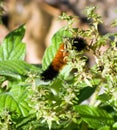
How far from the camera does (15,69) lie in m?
1.44

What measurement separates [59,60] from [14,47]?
1.57ft

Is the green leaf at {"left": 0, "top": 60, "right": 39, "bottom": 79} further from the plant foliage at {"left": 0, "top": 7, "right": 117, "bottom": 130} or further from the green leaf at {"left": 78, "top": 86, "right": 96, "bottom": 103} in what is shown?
the green leaf at {"left": 78, "top": 86, "right": 96, "bottom": 103}

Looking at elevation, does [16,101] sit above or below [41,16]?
below

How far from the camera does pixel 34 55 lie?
442cm

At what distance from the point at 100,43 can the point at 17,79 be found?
40cm

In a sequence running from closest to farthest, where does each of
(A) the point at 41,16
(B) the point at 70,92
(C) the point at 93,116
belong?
(B) the point at 70,92
(C) the point at 93,116
(A) the point at 41,16

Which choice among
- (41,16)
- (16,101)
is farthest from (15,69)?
(41,16)

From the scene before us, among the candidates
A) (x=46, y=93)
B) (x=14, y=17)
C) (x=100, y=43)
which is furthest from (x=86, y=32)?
(x=14, y=17)

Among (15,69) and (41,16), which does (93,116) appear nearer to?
Answer: (15,69)

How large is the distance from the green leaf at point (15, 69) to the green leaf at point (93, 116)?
10.1 inches

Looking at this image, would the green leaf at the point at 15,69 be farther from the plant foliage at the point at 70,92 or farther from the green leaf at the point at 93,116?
the green leaf at the point at 93,116

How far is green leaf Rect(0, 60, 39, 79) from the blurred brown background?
290cm

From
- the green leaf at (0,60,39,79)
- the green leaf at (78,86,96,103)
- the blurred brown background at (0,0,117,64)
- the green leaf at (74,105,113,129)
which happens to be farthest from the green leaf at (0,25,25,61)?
the blurred brown background at (0,0,117,64)

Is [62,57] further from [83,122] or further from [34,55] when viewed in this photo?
[34,55]
